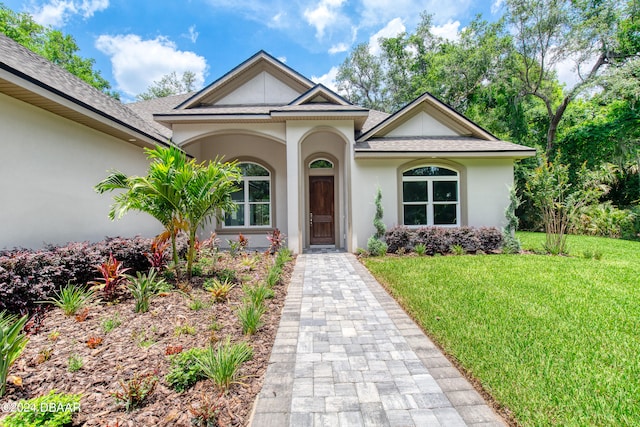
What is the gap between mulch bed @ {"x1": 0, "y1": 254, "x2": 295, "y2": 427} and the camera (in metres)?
2.41

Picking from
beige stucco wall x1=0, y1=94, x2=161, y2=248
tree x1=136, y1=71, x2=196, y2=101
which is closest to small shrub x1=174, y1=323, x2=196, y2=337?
beige stucco wall x1=0, y1=94, x2=161, y2=248

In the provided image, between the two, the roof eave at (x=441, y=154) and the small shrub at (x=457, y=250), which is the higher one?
the roof eave at (x=441, y=154)

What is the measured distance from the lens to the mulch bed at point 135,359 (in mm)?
2412

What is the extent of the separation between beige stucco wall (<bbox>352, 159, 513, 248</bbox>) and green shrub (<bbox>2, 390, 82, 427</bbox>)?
28.1 feet

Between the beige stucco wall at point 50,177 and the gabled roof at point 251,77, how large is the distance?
4608 mm

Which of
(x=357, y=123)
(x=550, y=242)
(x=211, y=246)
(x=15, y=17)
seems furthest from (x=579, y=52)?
(x=15, y=17)

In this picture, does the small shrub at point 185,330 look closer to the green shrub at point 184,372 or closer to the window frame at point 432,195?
the green shrub at point 184,372

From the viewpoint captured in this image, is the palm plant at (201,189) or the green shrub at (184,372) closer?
the green shrub at (184,372)

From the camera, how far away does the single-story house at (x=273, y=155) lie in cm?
573

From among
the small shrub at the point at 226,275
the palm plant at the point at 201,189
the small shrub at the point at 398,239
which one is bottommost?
the small shrub at the point at 226,275

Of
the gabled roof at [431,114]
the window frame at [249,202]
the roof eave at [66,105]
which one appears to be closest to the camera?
the roof eave at [66,105]

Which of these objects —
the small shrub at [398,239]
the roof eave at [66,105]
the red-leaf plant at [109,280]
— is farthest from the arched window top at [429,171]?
the red-leaf plant at [109,280]

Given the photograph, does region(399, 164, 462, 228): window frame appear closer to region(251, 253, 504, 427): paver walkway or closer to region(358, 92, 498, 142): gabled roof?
region(358, 92, 498, 142): gabled roof

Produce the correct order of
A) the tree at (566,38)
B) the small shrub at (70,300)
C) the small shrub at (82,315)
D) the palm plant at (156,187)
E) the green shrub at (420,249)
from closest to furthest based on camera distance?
1. the small shrub at (82,315)
2. the small shrub at (70,300)
3. the palm plant at (156,187)
4. the green shrub at (420,249)
5. the tree at (566,38)
